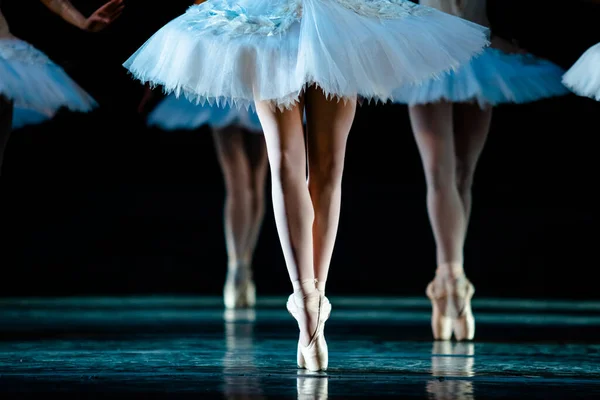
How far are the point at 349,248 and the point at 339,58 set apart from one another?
12.5 ft

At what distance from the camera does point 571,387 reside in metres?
1.83

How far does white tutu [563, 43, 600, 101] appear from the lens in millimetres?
2961

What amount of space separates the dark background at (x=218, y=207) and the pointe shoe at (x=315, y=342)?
3434 mm

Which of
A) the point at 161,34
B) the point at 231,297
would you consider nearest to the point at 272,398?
the point at 161,34

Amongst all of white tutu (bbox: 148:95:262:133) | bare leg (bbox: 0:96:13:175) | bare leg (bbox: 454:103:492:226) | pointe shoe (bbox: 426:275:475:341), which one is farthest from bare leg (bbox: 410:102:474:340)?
white tutu (bbox: 148:95:262:133)

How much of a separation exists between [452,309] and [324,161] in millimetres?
817

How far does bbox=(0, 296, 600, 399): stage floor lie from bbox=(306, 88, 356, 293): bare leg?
23 centimetres

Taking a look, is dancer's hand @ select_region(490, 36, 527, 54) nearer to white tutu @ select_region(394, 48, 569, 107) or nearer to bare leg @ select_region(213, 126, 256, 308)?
white tutu @ select_region(394, 48, 569, 107)

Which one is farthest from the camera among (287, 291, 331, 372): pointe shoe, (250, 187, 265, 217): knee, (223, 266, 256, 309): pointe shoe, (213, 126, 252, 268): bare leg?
(250, 187, 265, 217): knee

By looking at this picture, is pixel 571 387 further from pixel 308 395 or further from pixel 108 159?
pixel 108 159

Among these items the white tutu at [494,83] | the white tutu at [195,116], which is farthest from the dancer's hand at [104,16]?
the white tutu at [195,116]

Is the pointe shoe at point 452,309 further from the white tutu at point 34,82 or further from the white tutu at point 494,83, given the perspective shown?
the white tutu at point 34,82

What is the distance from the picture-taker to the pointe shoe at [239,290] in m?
4.69

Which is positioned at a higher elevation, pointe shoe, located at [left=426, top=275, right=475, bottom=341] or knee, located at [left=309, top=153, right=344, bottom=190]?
knee, located at [left=309, top=153, right=344, bottom=190]
